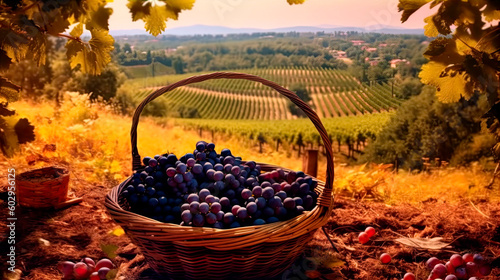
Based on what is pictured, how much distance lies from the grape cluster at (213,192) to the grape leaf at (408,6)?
1100 millimetres

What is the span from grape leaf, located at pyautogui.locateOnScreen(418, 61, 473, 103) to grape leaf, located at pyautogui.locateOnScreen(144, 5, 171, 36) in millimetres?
1590

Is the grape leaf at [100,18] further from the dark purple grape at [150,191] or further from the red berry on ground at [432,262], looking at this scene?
the red berry on ground at [432,262]

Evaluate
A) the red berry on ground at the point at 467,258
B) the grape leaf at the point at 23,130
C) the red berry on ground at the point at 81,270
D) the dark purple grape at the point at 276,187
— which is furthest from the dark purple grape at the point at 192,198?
the red berry on ground at the point at 467,258

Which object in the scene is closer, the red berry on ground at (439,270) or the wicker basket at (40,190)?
the red berry on ground at (439,270)

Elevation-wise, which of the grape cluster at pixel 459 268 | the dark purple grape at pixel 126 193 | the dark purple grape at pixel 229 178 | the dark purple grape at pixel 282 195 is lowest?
the grape cluster at pixel 459 268

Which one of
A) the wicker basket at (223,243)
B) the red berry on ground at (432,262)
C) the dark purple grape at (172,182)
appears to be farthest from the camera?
the red berry on ground at (432,262)

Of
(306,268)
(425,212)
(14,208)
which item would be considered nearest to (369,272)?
(306,268)

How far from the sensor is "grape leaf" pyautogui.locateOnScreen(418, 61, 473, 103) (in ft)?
8.83

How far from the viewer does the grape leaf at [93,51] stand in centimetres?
242

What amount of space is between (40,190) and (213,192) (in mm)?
1617

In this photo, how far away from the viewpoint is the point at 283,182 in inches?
102

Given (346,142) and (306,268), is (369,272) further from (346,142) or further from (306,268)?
(346,142)

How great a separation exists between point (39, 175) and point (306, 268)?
7.33 ft

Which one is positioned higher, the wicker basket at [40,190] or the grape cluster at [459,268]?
the wicker basket at [40,190]
